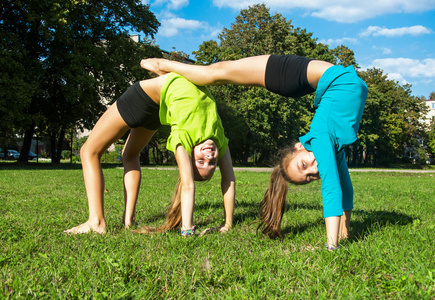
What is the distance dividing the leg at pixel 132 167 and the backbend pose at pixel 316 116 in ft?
3.05

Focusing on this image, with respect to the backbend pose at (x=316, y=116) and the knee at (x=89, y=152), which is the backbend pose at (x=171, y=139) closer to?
the knee at (x=89, y=152)

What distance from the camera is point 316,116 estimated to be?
3506 millimetres

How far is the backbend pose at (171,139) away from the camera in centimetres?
355

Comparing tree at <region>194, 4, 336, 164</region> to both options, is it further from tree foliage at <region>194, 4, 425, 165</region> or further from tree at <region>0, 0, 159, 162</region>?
tree at <region>0, 0, 159, 162</region>

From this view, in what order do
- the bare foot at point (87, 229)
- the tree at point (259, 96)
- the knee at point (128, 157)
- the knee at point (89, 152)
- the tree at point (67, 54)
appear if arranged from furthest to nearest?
the tree at point (259, 96), the tree at point (67, 54), the knee at point (128, 157), the knee at point (89, 152), the bare foot at point (87, 229)

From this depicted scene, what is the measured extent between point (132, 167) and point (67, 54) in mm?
21049

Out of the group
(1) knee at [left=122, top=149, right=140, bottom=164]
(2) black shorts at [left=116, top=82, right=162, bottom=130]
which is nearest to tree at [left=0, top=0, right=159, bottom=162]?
(1) knee at [left=122, top=149, right=140, bottom=164]

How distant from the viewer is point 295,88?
11.8 ft

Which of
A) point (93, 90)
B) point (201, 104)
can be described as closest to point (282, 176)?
point (201, 104)

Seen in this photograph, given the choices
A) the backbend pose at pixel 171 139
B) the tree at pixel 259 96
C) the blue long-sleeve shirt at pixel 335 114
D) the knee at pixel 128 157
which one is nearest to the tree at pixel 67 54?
the tree at pixel 259 96

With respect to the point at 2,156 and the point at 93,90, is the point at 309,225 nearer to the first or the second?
the point at 93,90

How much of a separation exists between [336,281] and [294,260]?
19.2 inches

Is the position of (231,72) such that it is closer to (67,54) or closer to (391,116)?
(67,54)

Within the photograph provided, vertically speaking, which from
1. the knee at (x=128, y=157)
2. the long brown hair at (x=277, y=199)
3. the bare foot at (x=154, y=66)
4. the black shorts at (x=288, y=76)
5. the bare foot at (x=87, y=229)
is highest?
the bare foot at (x=154, y=66)
